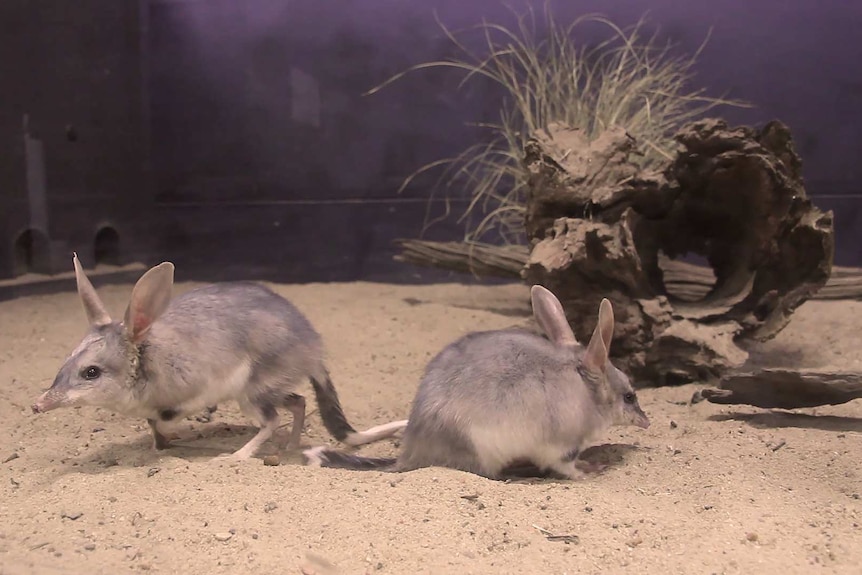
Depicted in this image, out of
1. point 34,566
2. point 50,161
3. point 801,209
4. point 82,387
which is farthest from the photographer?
point 50,161

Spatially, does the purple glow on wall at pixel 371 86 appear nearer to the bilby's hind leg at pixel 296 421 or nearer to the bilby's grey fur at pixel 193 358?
the bilby's grey fur at pixel 193 358

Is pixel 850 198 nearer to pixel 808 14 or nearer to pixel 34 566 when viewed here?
pixel 808 14

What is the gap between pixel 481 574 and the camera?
233cm

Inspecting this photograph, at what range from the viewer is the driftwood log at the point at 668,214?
15.0 ft

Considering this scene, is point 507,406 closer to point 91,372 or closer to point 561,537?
point 561,537

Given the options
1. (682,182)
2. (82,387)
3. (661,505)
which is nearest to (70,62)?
(82,387)

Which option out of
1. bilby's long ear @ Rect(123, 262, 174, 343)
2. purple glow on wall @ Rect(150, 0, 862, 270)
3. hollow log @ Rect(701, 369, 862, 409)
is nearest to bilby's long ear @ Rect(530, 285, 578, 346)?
hollow log @ Rect(701, 369, 862, 409)

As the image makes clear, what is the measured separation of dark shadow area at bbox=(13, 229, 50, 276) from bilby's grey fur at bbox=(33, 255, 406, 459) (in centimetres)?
325

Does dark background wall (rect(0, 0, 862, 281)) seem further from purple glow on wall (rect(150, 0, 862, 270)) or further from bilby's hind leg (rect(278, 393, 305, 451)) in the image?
bilby's hind leg (rect(278, 393, 305, 451))

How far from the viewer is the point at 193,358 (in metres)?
3.51

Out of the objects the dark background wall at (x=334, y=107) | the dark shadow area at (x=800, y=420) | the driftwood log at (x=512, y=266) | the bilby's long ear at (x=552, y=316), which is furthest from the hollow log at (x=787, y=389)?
the dark background wall at (x=334, y=107)

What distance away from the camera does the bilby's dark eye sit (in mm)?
3350

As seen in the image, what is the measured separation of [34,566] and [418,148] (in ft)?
18.2

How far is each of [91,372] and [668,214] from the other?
3.48 metres
